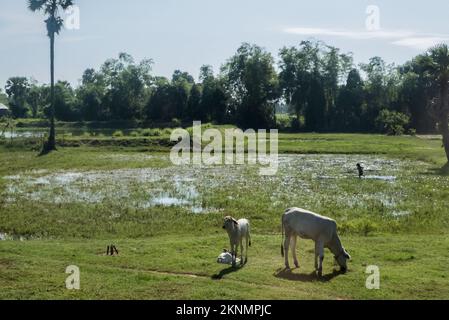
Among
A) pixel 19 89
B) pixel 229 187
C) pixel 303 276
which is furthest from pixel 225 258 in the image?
pixel 19 89

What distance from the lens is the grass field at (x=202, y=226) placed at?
11336mm

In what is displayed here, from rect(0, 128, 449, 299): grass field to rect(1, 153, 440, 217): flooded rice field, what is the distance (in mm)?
71

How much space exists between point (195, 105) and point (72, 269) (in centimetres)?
7848

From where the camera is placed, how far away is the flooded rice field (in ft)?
74.8

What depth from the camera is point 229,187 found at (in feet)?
89.6

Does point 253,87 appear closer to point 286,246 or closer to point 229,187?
point 229,187

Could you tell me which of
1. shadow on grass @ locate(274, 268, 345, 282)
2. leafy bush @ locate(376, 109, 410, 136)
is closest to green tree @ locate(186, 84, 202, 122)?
leafy bush @ locate(376, 109, 410, 136)

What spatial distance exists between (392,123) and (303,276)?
63.4m

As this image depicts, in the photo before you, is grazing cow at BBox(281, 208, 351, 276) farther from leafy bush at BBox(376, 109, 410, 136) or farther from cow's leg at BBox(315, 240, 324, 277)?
leafy bush at BBox(376, 109, 410, 136)

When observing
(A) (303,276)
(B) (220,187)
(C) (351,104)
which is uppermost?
(C) (351,104)
